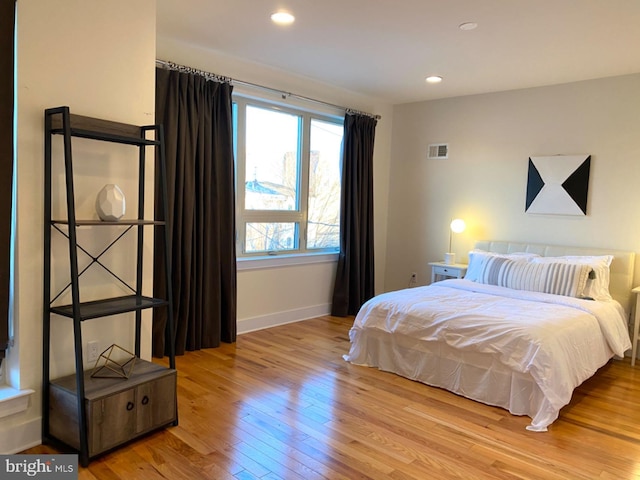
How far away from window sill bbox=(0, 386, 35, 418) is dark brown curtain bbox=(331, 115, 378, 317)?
3394 mm

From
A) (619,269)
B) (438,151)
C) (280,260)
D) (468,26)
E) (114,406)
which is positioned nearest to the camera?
(114,406)

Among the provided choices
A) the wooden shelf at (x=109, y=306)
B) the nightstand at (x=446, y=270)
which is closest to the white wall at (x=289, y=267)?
the nightstand at (x=446, y=270)

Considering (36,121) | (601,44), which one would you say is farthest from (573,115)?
(36,121)

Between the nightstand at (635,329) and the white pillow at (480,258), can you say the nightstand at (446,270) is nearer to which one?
the white pillow at (480,258)

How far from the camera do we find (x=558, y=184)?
14.6 feet

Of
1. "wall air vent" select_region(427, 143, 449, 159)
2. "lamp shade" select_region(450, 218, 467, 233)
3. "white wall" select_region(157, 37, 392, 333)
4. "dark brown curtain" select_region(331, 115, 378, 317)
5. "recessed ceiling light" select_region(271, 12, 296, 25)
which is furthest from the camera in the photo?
"wall air vent" select_region(427, 143, 449, 159)

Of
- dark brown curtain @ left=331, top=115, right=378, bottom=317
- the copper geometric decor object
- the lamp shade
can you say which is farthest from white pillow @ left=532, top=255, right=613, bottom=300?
the copper geometric decor object

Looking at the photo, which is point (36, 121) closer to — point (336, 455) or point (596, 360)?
point (336, 455)

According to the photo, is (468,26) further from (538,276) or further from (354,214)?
(354,214)

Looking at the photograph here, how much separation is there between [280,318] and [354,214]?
4.63 feet

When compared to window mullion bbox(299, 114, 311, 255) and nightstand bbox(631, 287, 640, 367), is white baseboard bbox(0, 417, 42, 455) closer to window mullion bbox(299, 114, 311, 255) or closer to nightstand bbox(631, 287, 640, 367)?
window mullion bbox(299, 114, 311, 255)

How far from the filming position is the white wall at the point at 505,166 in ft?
13.6

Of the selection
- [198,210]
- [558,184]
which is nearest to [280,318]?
[198,210]

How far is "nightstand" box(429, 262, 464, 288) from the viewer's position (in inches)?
191
